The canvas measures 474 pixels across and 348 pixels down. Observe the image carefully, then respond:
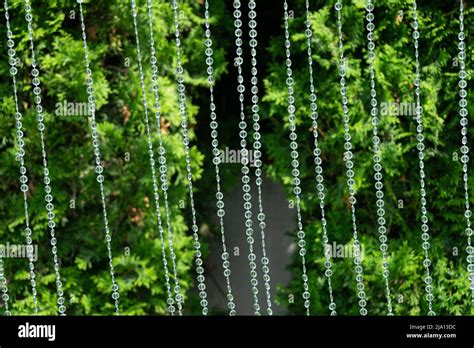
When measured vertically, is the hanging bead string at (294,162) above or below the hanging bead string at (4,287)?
above

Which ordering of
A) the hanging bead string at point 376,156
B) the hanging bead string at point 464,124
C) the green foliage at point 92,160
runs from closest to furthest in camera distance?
the hanging bead string at point 464,124
the hanging bead string at point 376,156
the green foliage at point 92,160

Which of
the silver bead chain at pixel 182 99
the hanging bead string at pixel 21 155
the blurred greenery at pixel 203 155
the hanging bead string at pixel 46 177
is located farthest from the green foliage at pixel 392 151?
the hanging bead string at pixel 21 155

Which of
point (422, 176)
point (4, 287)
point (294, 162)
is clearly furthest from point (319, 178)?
point (4, 287)

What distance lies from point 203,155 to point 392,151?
1292mm

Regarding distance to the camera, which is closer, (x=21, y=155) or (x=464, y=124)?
(x=464, y=124)

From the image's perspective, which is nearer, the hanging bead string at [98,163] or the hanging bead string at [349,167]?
the hanging bead string at [349,167]

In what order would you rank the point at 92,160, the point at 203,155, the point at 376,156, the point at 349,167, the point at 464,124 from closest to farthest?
the point at 464,124
the point at 376,156
the point at 349,167
the point at 92,160
the point at 203,155

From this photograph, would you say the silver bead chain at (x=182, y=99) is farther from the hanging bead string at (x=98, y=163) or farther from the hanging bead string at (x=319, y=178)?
the hanging bead string at (x=319, y=178)

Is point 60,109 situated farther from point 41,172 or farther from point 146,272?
point 146,272

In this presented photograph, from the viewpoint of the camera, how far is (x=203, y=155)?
24.9ft

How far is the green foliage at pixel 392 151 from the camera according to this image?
23.2 ft

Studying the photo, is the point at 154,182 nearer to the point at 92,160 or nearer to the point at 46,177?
the point at 92,160

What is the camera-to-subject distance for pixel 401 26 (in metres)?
7.17
